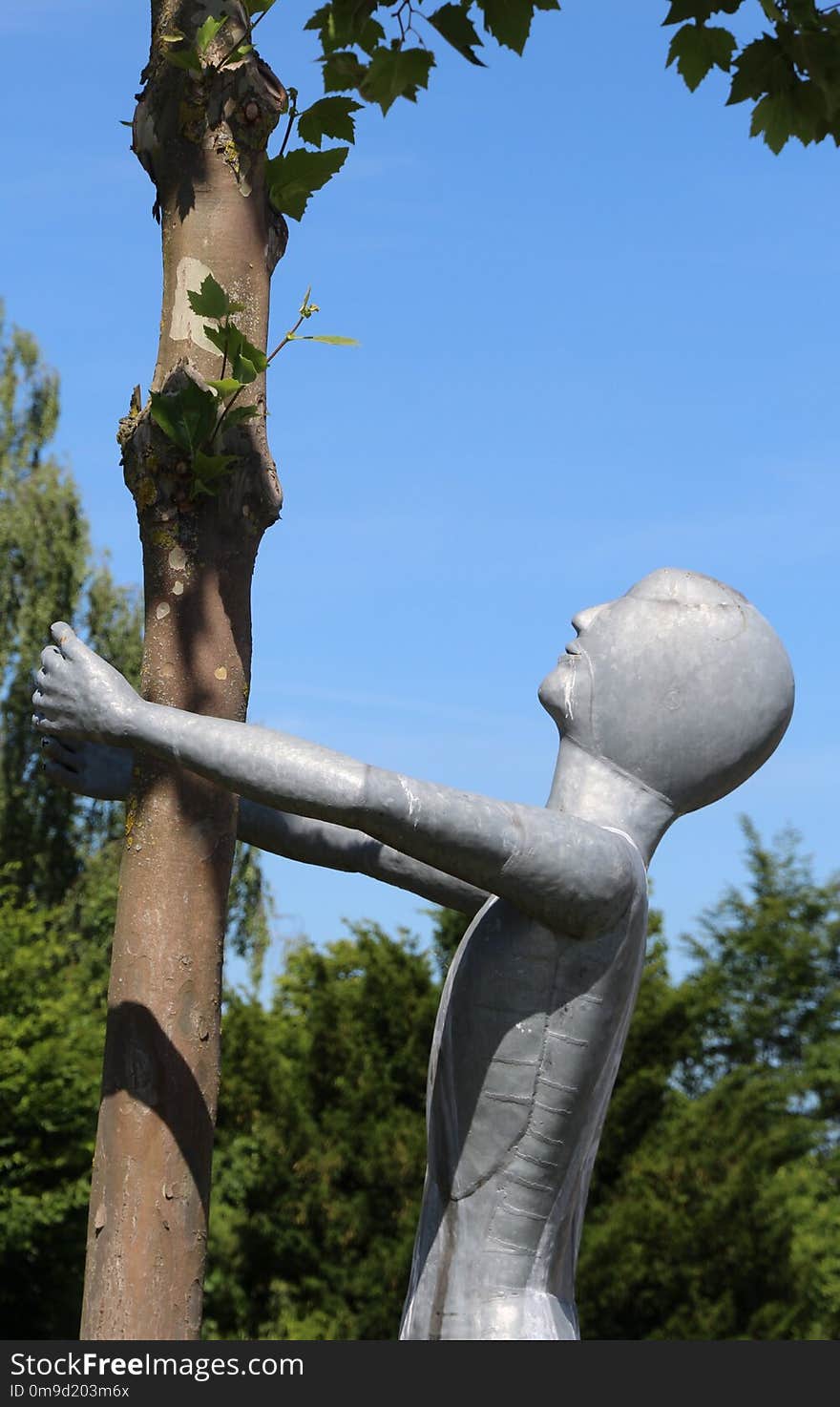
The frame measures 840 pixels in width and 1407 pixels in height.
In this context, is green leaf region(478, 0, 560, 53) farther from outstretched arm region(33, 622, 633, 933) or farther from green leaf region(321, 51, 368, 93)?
outstretched arm region(33, 622, 633, 933)

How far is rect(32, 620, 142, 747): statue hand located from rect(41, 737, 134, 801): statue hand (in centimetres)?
50

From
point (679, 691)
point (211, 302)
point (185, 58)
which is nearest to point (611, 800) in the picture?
point (679, 691)

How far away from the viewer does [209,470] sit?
3.69 meters

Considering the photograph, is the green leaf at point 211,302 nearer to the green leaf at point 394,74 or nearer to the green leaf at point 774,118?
the green leaf at point 394,74

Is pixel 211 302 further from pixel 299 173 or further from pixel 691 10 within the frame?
pixel 691 10

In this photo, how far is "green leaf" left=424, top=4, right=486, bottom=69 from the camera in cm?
406

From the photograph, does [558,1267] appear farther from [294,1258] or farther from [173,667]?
[294,1258]

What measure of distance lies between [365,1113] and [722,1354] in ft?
59.4

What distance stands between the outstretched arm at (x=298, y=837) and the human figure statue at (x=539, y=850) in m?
0.03

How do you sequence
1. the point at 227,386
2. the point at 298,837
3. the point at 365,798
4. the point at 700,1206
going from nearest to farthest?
the point at 365,798
the point at 227,386
the point at 298,837
the point at 700,1206

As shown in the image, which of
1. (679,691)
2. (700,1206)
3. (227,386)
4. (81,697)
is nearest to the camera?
(81,697)

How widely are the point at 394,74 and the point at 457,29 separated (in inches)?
7.6

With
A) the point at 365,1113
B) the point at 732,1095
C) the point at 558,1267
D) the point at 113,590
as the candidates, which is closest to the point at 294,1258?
the point at 365,1113

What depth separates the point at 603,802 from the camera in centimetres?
387
